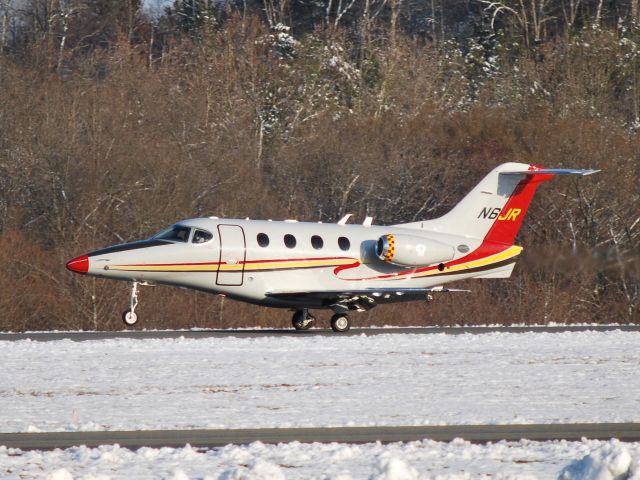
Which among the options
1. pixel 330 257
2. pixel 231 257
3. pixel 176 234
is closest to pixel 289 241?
pixel 330 257

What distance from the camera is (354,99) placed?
51938 mm

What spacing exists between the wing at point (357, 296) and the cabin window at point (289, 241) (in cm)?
114

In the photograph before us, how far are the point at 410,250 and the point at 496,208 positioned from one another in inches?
119

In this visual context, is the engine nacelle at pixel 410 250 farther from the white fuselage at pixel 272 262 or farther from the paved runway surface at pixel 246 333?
the paved runway surface at pixel 246 333

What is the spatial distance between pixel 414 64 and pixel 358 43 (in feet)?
31.7

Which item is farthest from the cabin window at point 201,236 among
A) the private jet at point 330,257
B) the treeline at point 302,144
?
the treeline at point 302,144

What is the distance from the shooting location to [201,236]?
2619 cm

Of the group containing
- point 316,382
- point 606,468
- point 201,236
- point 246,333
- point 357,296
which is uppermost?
point 201,236

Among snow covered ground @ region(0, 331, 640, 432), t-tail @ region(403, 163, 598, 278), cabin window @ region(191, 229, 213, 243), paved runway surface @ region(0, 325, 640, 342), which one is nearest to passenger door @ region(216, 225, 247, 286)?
cabin window @ region(191, 229, 213, 243)

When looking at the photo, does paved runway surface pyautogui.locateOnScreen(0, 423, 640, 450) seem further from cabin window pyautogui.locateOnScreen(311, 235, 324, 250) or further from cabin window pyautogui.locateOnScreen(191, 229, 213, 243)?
cabin window pyautogui.locateOnScreen(311, 235, 324, 250)

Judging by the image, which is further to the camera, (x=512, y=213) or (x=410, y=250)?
(x=512, y=213)

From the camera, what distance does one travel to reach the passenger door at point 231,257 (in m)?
26.2

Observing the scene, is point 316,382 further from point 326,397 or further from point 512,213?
point 512,213

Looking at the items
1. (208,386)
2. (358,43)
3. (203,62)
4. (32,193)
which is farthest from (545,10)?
(208,386)
